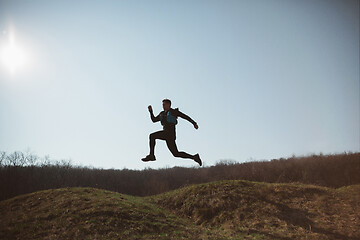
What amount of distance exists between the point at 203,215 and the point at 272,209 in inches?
279

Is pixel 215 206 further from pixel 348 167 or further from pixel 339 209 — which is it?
pixel 348 167

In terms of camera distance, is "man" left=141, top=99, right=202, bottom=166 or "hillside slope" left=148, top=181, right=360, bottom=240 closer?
"man" left=141, top=99, right=202, bottom=166

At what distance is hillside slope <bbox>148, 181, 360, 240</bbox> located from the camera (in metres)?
19.6

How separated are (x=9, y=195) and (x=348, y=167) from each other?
5215 centimetres

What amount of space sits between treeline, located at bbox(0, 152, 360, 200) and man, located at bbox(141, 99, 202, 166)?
108 feet

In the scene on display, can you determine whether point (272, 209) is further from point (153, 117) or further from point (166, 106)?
point (166, 106)

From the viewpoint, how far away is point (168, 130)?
5641 mm

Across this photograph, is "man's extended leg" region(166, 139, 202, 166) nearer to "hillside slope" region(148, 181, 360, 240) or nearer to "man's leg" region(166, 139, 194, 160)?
"man's leg" region(166, 139, 194, 160)

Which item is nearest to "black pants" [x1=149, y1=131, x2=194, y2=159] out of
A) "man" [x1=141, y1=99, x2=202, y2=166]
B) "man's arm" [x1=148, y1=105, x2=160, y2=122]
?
"man" [x1=141, y1=99, x2=202, y2=166]

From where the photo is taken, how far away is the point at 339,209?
22281 mm

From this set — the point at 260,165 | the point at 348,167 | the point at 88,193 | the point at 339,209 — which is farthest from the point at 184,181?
the point at 339,209

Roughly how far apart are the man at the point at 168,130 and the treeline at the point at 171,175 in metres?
32.9

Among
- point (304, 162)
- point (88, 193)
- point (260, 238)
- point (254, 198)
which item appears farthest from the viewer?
point (304, 162)

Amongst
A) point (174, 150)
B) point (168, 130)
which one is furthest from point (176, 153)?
point (168, 130)
